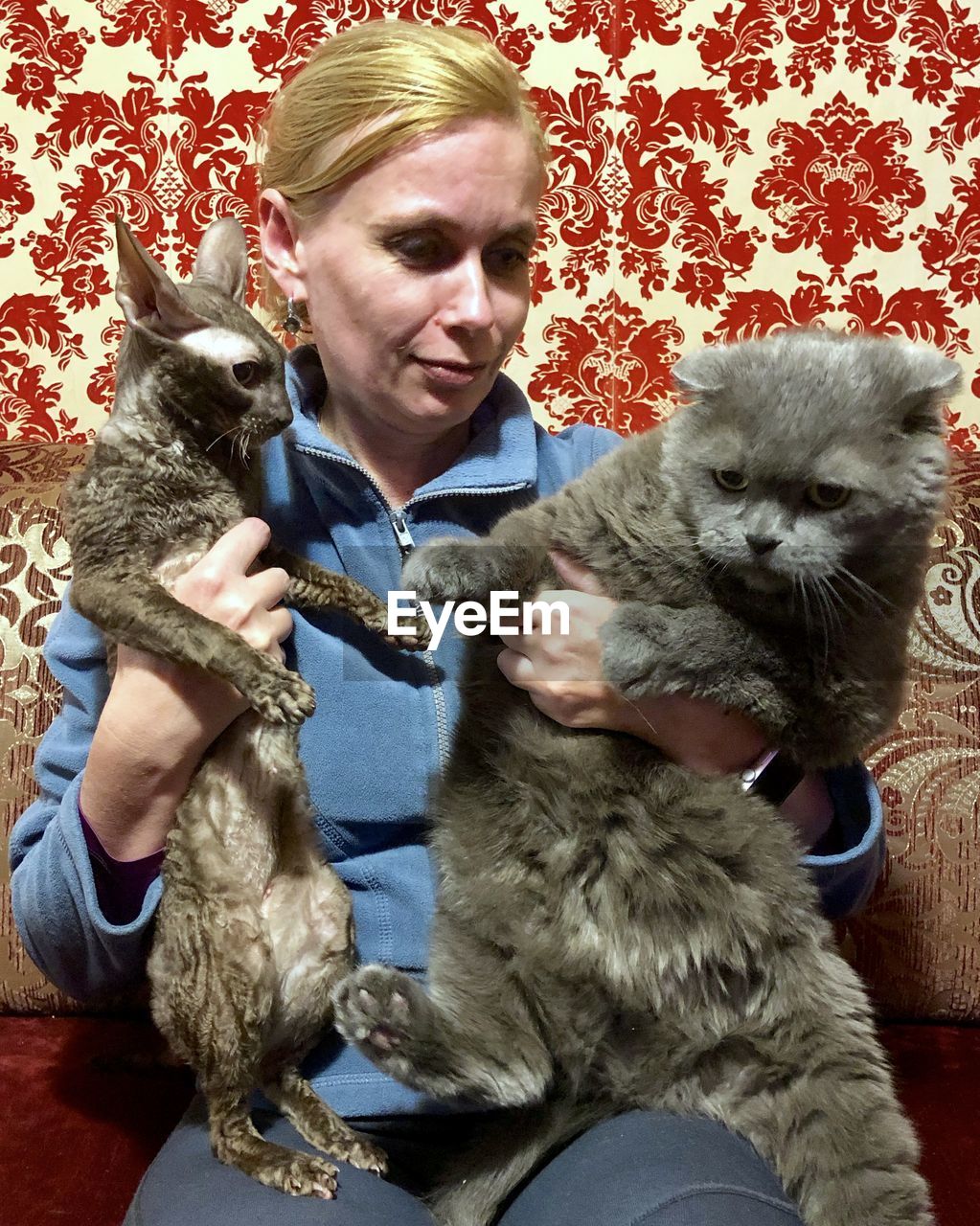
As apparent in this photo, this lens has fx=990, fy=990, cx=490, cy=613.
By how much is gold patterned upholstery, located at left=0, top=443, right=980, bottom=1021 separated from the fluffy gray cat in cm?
59

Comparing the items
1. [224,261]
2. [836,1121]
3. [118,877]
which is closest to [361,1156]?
[118,877]

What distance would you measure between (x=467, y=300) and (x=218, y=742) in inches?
23.7

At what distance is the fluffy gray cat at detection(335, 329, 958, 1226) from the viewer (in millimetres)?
1046

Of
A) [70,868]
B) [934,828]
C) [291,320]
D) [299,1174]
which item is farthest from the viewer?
[934,828]

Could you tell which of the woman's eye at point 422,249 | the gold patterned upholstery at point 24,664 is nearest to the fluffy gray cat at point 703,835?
the woman's eye at point 422,249

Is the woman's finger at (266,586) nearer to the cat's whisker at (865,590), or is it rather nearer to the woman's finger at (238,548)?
the woman's finger at (238,548)

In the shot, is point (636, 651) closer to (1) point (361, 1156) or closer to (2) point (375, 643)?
(2) point (375, 643)

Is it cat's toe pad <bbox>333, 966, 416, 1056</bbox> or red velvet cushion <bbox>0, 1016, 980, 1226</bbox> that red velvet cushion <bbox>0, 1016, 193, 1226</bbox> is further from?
cat's toe pad <bbox>333, 966, 416, 1056</bbox>

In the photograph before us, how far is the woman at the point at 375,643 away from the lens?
1.10 m

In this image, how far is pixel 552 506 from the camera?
48.3 inches

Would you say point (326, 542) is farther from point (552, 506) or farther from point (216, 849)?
point (216, 849)

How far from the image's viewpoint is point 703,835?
1.11 m

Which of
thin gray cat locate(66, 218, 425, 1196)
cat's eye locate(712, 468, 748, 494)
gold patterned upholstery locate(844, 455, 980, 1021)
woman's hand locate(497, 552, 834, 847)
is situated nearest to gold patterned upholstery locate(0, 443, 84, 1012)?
thin gray cat locate(66, 218, 425, 1196)

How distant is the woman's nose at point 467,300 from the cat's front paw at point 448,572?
0.28 m
